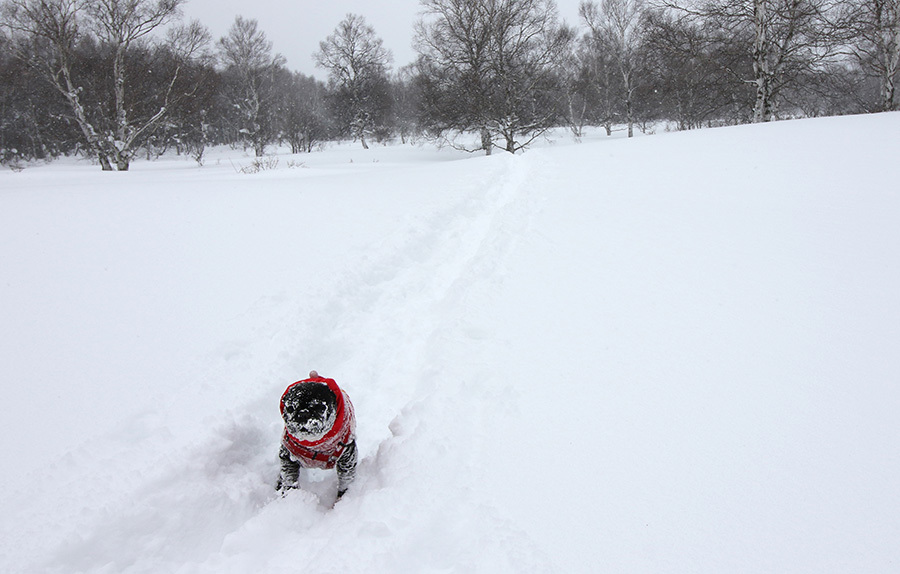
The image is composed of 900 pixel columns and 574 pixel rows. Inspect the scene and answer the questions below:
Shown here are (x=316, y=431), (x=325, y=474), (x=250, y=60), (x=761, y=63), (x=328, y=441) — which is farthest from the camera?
(x=250, y=60)

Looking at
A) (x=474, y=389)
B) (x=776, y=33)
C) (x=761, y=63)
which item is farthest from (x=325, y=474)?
(x=776, y=33)

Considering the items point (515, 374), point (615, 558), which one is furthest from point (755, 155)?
point (615, 558)

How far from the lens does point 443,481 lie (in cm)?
239

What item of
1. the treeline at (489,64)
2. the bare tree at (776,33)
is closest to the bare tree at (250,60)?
the treeline at (489,64)

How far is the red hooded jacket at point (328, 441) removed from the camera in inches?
95.1

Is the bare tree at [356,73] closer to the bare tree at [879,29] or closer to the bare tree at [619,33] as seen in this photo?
the bare tree at [619,33]

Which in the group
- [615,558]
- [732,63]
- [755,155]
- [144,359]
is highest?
[732,63]

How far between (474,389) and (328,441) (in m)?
1.12

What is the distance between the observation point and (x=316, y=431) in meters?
2.29

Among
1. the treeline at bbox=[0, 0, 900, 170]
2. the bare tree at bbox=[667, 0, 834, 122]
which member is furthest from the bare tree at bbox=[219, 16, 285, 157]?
the bare tree at bbox=[667, 0, 834, 122]

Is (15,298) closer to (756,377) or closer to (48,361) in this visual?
(48,361)

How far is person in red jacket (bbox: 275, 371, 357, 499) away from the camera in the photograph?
231 centimetres

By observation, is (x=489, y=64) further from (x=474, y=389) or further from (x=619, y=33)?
(x=474, y=389)

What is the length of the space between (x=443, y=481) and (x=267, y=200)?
23.7 ft
